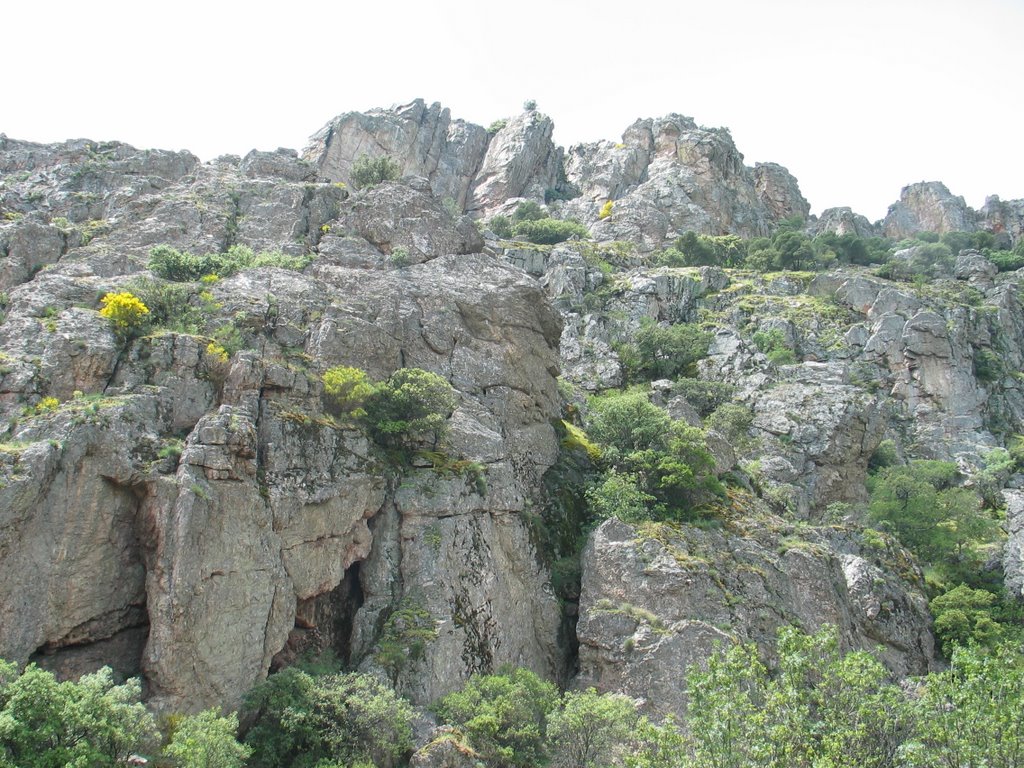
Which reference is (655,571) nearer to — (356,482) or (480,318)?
(356,482)

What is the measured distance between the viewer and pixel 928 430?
71.3m

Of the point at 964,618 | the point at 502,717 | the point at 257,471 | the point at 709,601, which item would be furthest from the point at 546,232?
the point at 502,717

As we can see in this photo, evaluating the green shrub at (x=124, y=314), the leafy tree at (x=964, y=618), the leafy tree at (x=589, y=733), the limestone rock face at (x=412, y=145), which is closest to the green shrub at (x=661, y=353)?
the leafy tree at (x=964, y=618)

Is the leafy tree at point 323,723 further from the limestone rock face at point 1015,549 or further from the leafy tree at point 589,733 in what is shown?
the limestone rock face at point 1015,549

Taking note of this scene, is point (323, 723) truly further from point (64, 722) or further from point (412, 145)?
point (412, 145)

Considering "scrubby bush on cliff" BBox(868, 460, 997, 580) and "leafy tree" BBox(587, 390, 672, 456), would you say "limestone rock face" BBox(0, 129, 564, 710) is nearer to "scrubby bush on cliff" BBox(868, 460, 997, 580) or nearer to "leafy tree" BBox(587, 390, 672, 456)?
"leafy tree" BBox(587, 390, 672, 456)

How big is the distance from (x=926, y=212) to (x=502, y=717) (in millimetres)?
150882

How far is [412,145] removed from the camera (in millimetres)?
121250

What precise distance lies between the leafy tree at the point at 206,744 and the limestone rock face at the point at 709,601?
1613 centimetres

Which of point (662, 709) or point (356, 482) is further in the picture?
point (356, 482)

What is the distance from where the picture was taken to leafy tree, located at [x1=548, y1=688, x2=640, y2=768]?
2970cm

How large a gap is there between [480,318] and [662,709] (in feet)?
81.6

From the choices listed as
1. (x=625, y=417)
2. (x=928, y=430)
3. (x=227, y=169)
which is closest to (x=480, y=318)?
(x=625, y=417)

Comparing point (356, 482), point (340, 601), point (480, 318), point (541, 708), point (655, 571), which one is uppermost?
point (480, 318)
